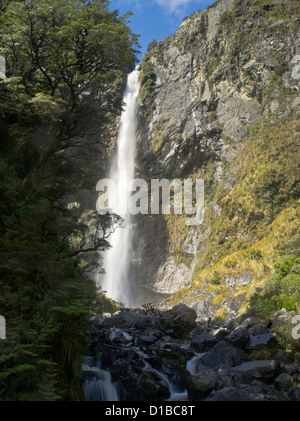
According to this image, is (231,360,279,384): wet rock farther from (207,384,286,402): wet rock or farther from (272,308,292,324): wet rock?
(272,308,292,324): wet rock

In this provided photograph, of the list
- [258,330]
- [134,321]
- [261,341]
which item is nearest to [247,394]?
[261,341]

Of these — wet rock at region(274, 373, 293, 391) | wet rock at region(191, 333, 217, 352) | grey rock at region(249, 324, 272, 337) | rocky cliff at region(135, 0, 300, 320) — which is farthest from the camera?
rocky cliff at region(135, 0, 300, 320)

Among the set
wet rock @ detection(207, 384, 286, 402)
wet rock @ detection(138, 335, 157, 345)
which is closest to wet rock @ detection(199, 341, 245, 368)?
wet rock @ detection(207, 384, 286, 402)

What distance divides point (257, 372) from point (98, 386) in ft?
15.5

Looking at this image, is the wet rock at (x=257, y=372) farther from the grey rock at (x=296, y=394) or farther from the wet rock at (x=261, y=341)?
the wet rock at (x=261, y=341)

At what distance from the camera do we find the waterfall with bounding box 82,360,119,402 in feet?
27.7

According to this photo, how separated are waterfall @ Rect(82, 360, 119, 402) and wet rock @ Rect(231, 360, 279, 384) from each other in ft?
12.0

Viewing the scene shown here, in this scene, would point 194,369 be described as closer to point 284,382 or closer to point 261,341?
point 261,341

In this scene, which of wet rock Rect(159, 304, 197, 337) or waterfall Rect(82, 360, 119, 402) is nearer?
waterfall Rect(82, 360, 119, 402)

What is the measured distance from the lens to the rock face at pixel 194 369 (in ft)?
25.8

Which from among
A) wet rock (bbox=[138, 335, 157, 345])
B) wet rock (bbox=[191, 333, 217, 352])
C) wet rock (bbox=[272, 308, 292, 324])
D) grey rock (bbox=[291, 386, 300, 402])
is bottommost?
wet rock (bbox=[138, 335, 157, 345])

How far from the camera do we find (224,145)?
3206cm
